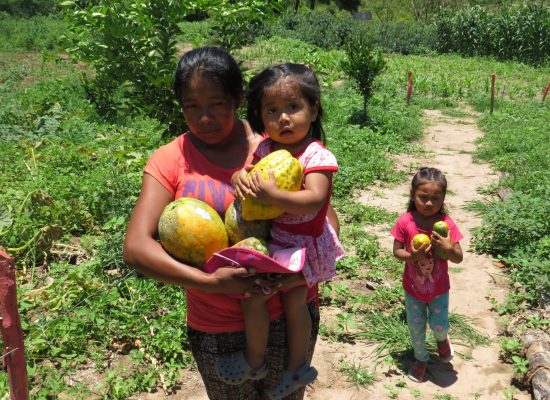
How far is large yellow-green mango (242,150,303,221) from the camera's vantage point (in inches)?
66.1

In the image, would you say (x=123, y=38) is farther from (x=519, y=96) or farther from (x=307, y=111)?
(x=519, y=96)

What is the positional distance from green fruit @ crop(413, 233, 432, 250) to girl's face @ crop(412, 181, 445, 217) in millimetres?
169

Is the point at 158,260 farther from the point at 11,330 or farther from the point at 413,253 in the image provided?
the point at 413,253

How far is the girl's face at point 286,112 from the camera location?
1869 millimetres

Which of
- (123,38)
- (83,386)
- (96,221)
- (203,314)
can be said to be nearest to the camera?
(203,314)

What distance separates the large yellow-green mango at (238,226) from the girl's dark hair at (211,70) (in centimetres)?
39

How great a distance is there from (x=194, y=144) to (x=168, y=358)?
2258mm

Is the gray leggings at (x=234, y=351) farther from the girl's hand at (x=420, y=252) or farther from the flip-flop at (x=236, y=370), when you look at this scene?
the girl's hand at (x=420, y=252)

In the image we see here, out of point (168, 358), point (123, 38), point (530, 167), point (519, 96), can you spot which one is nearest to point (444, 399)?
point (168, 358)

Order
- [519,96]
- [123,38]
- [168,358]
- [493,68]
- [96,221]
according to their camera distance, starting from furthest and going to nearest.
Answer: [493,68]
[519,96]
[96,221]
[168,358]
[123,38]

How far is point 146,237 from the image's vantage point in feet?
5.58

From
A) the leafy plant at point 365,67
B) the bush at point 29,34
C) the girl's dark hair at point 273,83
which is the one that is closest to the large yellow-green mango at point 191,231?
the girl's dark hair at point 273,83

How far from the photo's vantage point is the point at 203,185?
1785mm

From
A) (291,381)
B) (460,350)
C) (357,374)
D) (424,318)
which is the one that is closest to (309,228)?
(291,381)
